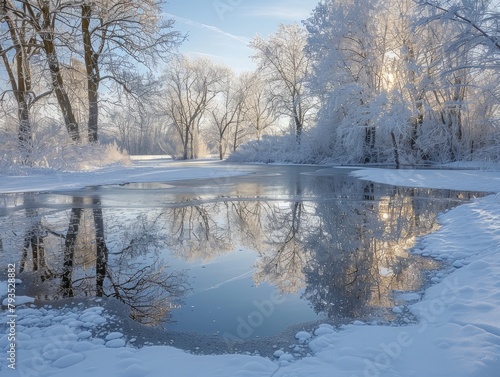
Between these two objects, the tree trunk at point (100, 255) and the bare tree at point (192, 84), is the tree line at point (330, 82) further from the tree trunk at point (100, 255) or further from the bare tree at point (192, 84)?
the bare tree at point (192, 84)

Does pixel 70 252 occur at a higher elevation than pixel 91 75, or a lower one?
lower

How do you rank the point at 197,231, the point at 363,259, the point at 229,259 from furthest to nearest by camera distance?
the point at 197,231
the point at 229,259
the point at 363,259

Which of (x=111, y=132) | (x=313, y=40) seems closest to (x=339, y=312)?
(x=111, y=132)

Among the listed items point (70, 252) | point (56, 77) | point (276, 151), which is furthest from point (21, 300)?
point (276, 151)

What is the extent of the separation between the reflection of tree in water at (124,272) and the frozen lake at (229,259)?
1 cm

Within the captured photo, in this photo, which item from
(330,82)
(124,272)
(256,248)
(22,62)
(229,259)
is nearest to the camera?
(124,272)

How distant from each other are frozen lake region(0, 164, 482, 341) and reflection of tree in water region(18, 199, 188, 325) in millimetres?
14

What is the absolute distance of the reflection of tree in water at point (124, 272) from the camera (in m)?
3.36

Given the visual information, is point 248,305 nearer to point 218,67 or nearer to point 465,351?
point 465,351

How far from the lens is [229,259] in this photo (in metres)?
4.59

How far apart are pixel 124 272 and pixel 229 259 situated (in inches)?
52.6

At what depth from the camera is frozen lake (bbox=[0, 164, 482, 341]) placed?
314cm

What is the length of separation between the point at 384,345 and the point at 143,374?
5.54 feet

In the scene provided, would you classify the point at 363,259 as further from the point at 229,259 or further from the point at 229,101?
the point at 229,101
